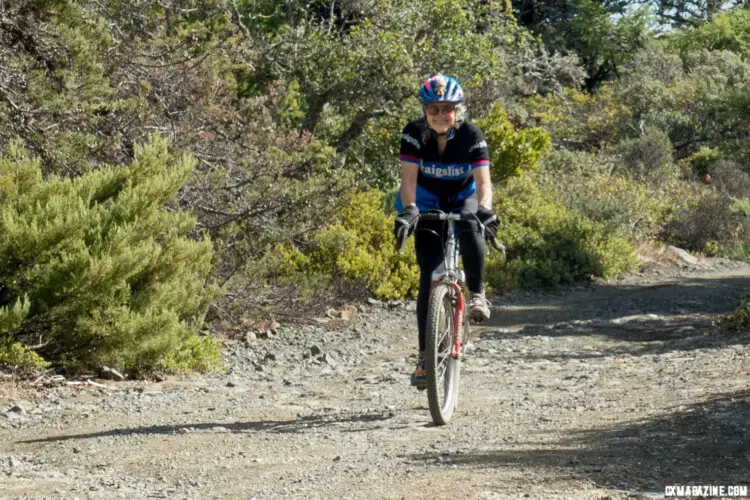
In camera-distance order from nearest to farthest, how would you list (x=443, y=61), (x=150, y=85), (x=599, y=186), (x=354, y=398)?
(x=354, y=398)
(x=150, y=85)
(x=443, y=61)
(x=599, y=186)

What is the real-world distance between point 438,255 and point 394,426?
114 centimetres

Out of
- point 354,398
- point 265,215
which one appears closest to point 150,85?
point 265,215

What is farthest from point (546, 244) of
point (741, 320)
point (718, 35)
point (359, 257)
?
point (718, 35)

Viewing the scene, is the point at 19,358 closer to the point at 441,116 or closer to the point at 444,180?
the point at 444,180

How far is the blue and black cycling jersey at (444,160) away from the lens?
23.1 ft

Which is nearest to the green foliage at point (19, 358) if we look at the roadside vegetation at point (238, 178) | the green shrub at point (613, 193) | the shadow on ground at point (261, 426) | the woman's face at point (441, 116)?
the roadside vegetation at point (238, 178)

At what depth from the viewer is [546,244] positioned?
726 inches

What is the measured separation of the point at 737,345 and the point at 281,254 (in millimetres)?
5577

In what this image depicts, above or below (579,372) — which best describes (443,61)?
above

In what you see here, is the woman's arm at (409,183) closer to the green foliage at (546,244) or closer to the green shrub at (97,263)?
the green shrub at (97,263)

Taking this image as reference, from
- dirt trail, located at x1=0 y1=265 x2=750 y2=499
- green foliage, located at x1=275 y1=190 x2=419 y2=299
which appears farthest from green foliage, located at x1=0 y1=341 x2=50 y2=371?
green foliage, located at x1=275 y1=190 x2=419 y2=299

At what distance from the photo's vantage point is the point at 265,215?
1198cm

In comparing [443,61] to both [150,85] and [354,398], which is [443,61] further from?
[354,398]

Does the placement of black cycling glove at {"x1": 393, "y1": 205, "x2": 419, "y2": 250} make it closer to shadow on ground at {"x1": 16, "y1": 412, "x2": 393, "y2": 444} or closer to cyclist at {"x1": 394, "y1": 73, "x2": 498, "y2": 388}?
cyclist at {"x1": 394, "y1": 73, "x2": 498, "y2": 388}
